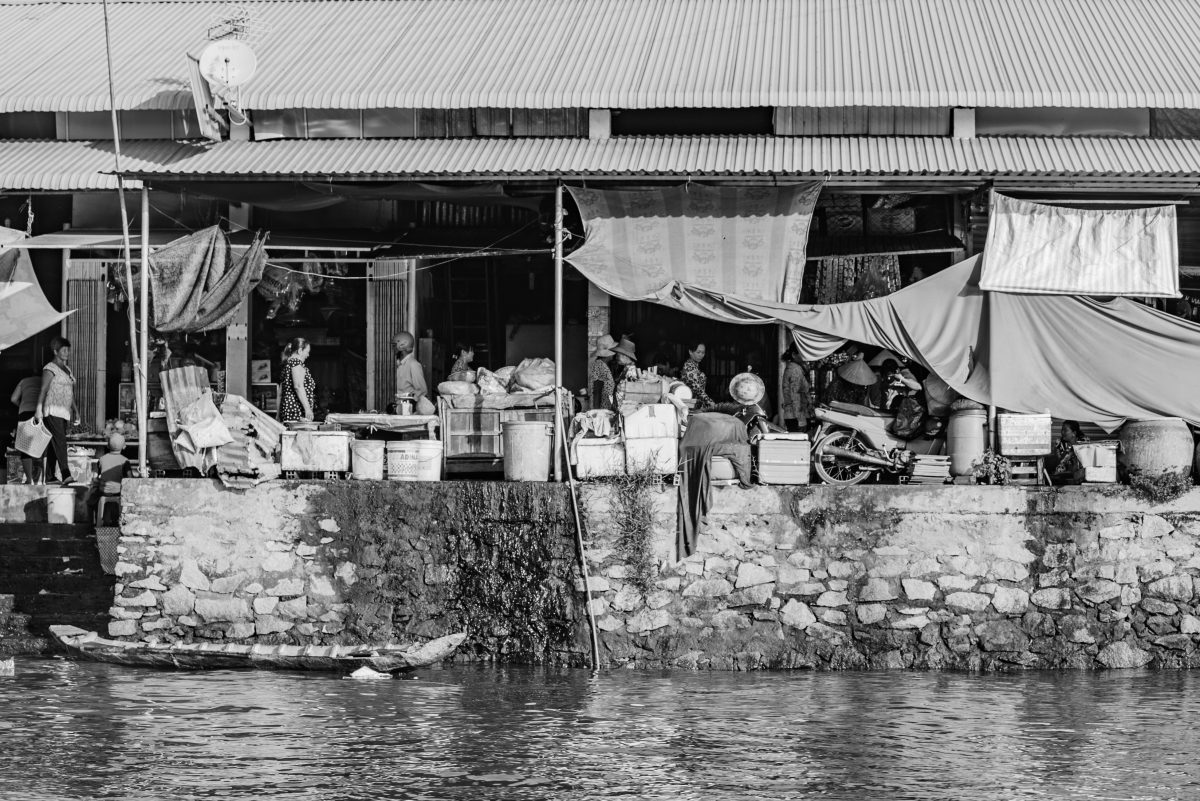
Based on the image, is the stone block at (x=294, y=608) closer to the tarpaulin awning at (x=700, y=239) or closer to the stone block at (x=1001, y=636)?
the tarpaulin awning at (x=700, y=239)

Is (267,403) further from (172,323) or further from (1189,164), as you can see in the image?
(1189,164)

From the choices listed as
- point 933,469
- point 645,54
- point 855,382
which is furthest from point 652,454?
point 645,54

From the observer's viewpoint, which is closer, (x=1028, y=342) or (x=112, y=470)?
(x=1028, y=342)

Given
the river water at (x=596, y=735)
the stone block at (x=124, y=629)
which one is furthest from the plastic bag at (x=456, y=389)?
the stone block at (x=124, y=629)

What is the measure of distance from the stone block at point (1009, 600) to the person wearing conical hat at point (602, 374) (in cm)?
432

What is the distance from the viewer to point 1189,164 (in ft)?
50.5

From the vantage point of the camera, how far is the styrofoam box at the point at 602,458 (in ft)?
48.4

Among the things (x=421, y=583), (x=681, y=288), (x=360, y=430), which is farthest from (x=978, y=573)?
(x=360, y=430)

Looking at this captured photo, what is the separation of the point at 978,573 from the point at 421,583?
490 centimetres

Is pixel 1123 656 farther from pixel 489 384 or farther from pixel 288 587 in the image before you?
pixel 288 587

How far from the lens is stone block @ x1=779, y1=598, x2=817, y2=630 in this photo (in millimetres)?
14461

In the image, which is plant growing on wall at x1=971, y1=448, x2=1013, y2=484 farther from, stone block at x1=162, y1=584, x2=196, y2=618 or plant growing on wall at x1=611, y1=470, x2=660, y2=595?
stone block at x1=162, y1=584, x2=196, y2=618

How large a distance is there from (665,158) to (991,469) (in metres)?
4.22

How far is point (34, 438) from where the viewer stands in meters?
17.4
